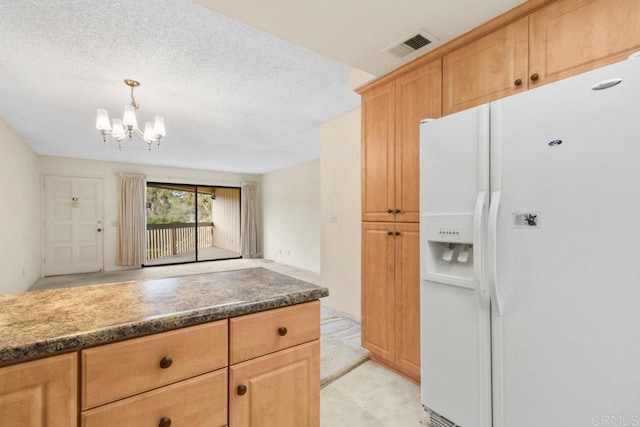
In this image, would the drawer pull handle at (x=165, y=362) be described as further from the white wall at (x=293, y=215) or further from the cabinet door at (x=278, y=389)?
the white wall at (x=293, y=215)

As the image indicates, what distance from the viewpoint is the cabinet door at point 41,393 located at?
2.26 ft

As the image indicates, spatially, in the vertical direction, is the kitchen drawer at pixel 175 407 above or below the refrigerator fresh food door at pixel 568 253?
below

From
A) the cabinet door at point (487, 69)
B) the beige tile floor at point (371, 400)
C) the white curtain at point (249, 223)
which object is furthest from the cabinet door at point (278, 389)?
the white curtain at point (249, 223)

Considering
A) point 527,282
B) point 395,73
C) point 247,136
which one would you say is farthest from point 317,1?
point 247,136

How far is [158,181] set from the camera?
284 inches

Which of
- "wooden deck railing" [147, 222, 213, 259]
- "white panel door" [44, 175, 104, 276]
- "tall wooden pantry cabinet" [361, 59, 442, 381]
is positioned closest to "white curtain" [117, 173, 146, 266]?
"white panel door" [44, 175, 104, 276]

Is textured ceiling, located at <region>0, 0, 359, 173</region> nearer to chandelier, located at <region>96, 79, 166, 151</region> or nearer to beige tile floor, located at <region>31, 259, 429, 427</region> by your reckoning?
chandelier, located at <region>96, 79, 166, 151</region>

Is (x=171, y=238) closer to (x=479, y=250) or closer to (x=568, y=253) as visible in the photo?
(x=479, y=250)

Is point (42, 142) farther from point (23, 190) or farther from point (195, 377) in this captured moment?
point (195, 377)

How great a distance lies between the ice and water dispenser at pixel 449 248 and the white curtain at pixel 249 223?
7256 mm

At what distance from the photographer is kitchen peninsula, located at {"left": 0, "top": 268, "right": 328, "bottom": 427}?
A: 0.73 meters

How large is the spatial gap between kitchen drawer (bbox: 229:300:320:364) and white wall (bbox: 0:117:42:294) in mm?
4590

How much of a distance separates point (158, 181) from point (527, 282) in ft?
25.8

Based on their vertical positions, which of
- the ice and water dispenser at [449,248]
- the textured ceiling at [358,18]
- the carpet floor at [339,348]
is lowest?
the carpet floor at [339,348]
